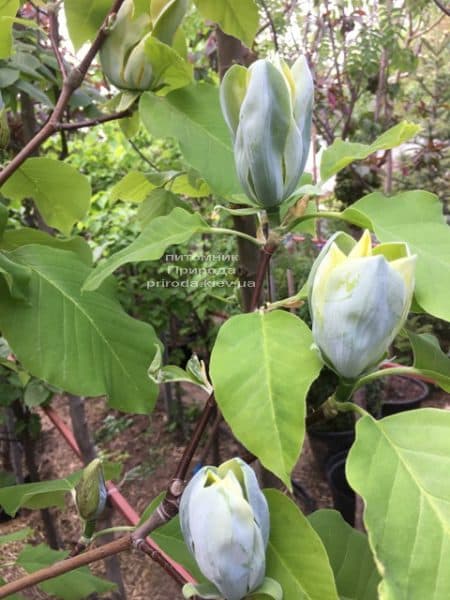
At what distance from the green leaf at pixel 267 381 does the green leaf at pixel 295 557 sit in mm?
91

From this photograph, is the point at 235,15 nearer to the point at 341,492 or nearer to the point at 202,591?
the point at 202,591

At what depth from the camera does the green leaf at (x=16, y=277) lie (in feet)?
1.75

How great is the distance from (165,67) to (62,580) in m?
0.62

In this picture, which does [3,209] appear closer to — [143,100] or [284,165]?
[143,100]

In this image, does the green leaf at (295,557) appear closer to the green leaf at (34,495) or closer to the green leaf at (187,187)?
the green leaf at (34,495)

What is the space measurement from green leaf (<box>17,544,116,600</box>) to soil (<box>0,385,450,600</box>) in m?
1.09

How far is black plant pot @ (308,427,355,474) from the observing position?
2102 mm

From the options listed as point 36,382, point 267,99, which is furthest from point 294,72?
point 36,382

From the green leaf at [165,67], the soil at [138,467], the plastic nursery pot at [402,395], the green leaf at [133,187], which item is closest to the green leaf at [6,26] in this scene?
the green leaf at [165,67]

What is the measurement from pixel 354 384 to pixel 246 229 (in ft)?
1.20

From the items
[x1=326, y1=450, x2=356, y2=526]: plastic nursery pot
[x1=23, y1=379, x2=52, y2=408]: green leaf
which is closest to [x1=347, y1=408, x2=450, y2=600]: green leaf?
[x1=23, y1=379, x2=52, y2=408]: green leaf

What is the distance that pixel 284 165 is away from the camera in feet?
1.43

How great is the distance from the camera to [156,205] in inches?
32.3

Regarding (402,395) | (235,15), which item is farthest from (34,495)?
(402,395)
